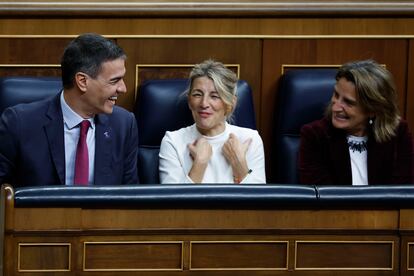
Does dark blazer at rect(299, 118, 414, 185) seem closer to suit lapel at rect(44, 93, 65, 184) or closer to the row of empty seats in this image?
the row of empty seats

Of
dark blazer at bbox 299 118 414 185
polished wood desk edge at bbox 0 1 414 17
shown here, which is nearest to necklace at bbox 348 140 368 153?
dark blazer at bbox 299 118 414 185

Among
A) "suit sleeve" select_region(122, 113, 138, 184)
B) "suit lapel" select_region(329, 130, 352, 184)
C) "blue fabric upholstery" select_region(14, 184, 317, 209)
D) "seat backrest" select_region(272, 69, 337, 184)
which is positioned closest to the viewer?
"blue fabric upholstery" select_region(14, 184, 317, 209)

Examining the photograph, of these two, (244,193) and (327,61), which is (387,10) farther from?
(244,193)

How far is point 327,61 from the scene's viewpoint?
96.2 inches

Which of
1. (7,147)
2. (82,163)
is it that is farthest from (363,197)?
(7,147)

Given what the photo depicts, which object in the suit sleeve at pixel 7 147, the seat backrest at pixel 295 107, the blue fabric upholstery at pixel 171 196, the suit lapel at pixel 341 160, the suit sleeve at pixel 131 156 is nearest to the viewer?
the blue fabric upholstery at pixel 171 196

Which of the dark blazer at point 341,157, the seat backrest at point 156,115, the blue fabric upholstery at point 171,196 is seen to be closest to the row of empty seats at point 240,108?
the seat backrest at point 156,115

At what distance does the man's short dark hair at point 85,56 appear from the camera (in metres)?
2.01

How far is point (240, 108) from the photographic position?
7.60 ft

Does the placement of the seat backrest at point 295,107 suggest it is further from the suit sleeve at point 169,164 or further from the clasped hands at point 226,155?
the suit sleeve at point 169,164

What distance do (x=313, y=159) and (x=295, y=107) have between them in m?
0.17

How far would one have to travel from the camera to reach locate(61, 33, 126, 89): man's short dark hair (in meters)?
2.01

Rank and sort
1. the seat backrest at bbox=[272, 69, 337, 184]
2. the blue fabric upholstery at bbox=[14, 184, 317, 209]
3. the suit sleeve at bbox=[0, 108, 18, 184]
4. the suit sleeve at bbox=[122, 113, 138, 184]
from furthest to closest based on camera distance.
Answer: the seat backrest at bbox=[272, 69, 337, 184], the suit sleeve at bbox=[122, 113, 138, 184], the suit sleeve at bbox=[0, 108, 18, 184], the blue fabric upholstery at bbox=[14, 184, 317, 209]

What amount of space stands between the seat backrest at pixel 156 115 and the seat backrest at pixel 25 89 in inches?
8.0
